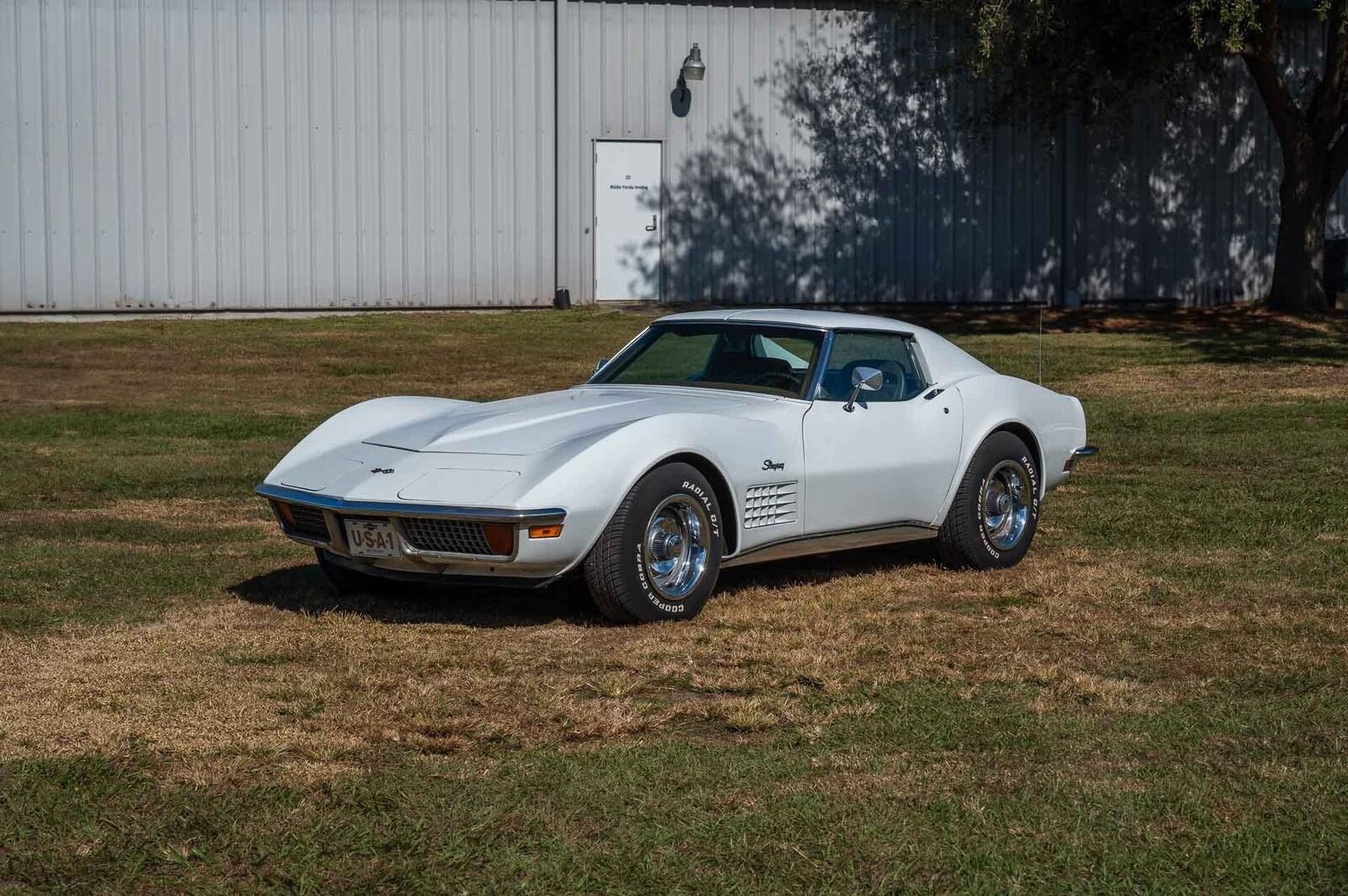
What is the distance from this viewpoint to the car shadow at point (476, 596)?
700 centimetres

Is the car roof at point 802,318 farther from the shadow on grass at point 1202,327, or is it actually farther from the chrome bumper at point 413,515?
the shadow on grass at point 1202,327

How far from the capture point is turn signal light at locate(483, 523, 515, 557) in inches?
250

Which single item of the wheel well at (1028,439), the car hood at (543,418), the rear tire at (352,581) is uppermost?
the car hood at (543,418)

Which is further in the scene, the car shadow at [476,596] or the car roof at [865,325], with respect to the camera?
the car roof at [865,325]

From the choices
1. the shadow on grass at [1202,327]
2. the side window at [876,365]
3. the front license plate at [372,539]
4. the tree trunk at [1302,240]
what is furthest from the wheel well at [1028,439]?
the tree trunk at [1302,240]

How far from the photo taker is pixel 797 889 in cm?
396

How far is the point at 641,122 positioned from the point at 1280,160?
34.8 feet

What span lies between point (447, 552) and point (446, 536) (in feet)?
0.19

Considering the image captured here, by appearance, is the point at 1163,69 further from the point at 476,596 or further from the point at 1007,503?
the point at 476,596

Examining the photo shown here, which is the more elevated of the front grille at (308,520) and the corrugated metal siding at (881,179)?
the corrugated metal siding at (881,179)

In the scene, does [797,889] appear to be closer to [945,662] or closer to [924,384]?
[945,662]

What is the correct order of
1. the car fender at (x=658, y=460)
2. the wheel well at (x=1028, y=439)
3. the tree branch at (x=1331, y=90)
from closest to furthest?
the car fender at (x=658, y=460) → the wheel well at (x=1028, y=439) → the tree branch at (x=1331, y=90)

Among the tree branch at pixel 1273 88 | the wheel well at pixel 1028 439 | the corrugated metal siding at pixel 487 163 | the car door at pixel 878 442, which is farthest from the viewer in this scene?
the corrugated metal siding at pixel 487 163

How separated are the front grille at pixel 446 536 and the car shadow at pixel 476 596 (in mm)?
435
